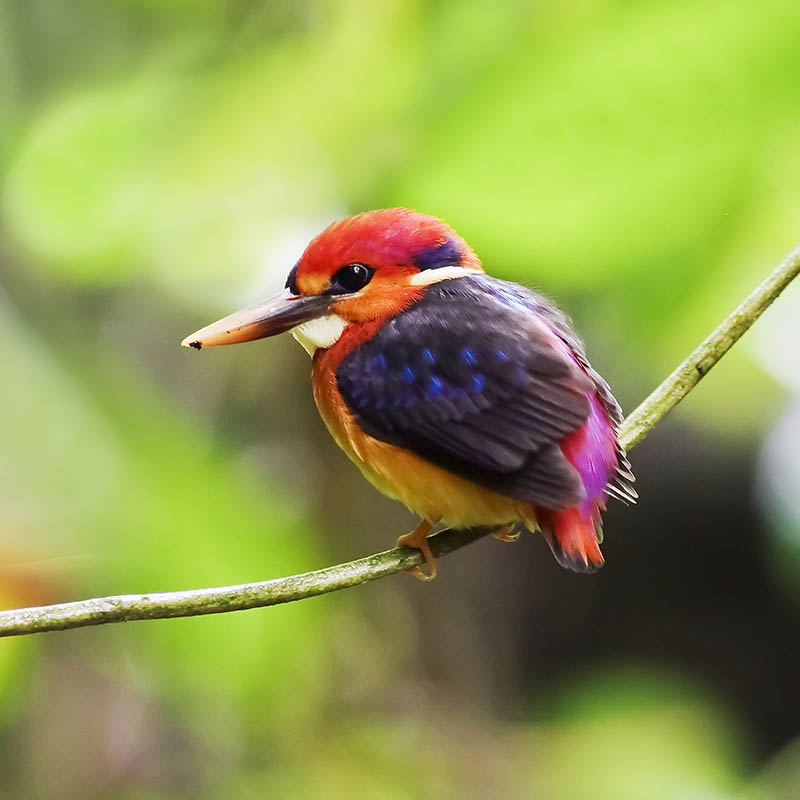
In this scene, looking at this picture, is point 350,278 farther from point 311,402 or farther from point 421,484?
point 311,402

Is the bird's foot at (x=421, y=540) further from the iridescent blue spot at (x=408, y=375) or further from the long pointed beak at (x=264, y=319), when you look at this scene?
the long pointed beak at (x=264, y=319)

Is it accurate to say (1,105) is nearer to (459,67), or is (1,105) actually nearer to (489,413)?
(459,67)

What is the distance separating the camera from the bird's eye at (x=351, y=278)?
135cm

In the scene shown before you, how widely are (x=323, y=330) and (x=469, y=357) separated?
226mm

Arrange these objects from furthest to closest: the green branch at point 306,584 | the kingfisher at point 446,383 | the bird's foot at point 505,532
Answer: the bird's foot at point 505,532, the kingfisher at point 446,383, the green branch at point 306,584

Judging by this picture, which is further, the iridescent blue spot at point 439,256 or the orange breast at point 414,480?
the iridescent blue spot at point 439,256

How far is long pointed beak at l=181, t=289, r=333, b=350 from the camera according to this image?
1.17 m

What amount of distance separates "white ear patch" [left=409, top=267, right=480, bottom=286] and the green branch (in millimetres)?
342

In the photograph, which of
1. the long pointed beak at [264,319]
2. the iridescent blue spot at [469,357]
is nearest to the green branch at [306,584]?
the iridescent blue spot at [469,357]

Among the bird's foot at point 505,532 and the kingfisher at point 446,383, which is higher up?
the kingfisher at point 446,383

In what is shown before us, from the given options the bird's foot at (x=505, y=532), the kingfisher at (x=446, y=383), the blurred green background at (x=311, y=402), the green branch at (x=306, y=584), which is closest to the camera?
the green branch at (x=306, y=584)

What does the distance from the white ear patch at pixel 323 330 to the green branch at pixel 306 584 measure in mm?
336

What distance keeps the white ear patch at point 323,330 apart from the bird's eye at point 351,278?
0.04 metres

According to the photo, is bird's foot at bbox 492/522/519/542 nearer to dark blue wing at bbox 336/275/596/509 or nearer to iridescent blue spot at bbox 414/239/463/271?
dark blue wing at bbox 336/275/596/509
